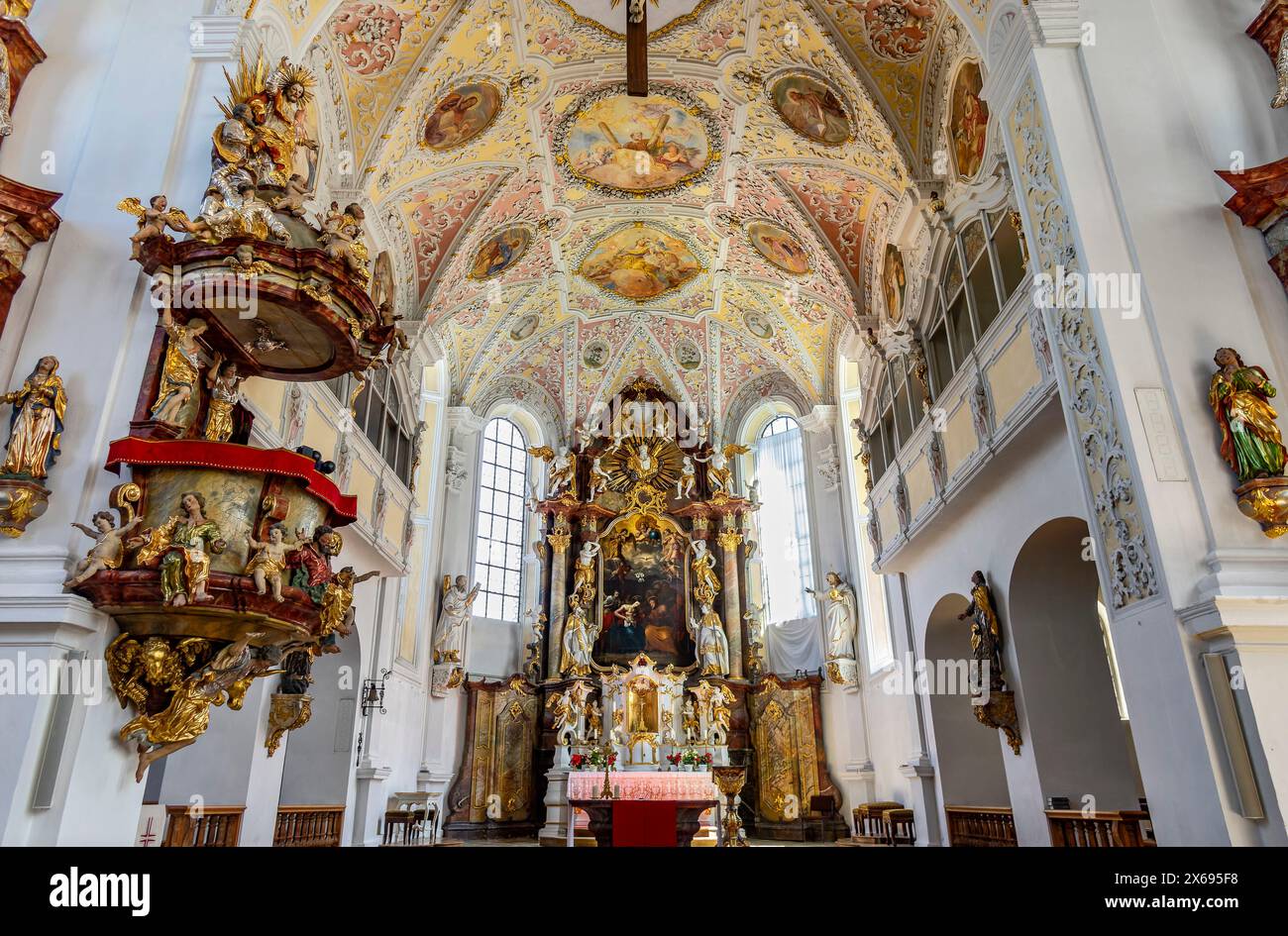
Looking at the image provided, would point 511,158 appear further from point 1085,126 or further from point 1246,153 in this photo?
point 1246,153

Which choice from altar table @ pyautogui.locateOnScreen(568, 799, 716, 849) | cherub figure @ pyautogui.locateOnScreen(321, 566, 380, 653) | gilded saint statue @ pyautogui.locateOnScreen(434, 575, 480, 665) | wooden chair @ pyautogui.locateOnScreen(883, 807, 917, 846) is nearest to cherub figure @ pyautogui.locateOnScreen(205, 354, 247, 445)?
cherub figure @ pyautogui.locateOnScreen(321, 566, 380, 653)

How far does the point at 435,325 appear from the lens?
15055 millimetres

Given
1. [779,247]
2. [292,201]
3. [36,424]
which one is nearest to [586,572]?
[779,247]

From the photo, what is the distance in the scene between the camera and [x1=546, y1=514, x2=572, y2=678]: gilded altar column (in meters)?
17.7

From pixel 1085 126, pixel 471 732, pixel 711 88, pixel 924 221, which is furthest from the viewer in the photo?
pixel 471 732

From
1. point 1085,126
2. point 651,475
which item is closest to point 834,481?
point 651,475

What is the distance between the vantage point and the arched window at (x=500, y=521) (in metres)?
18.3

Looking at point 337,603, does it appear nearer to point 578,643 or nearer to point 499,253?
point 499,253

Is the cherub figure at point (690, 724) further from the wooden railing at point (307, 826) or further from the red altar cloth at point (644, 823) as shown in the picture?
the red altar cloth at point (644, 823)

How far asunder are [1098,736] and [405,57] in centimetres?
1128

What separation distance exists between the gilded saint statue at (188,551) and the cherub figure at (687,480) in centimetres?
1418

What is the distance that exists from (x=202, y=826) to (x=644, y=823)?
4.31 meters

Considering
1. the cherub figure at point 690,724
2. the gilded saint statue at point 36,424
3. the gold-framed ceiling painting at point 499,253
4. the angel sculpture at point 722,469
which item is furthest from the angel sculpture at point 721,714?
the gilded saint statue at point 36,424

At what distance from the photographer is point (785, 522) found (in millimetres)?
19016
